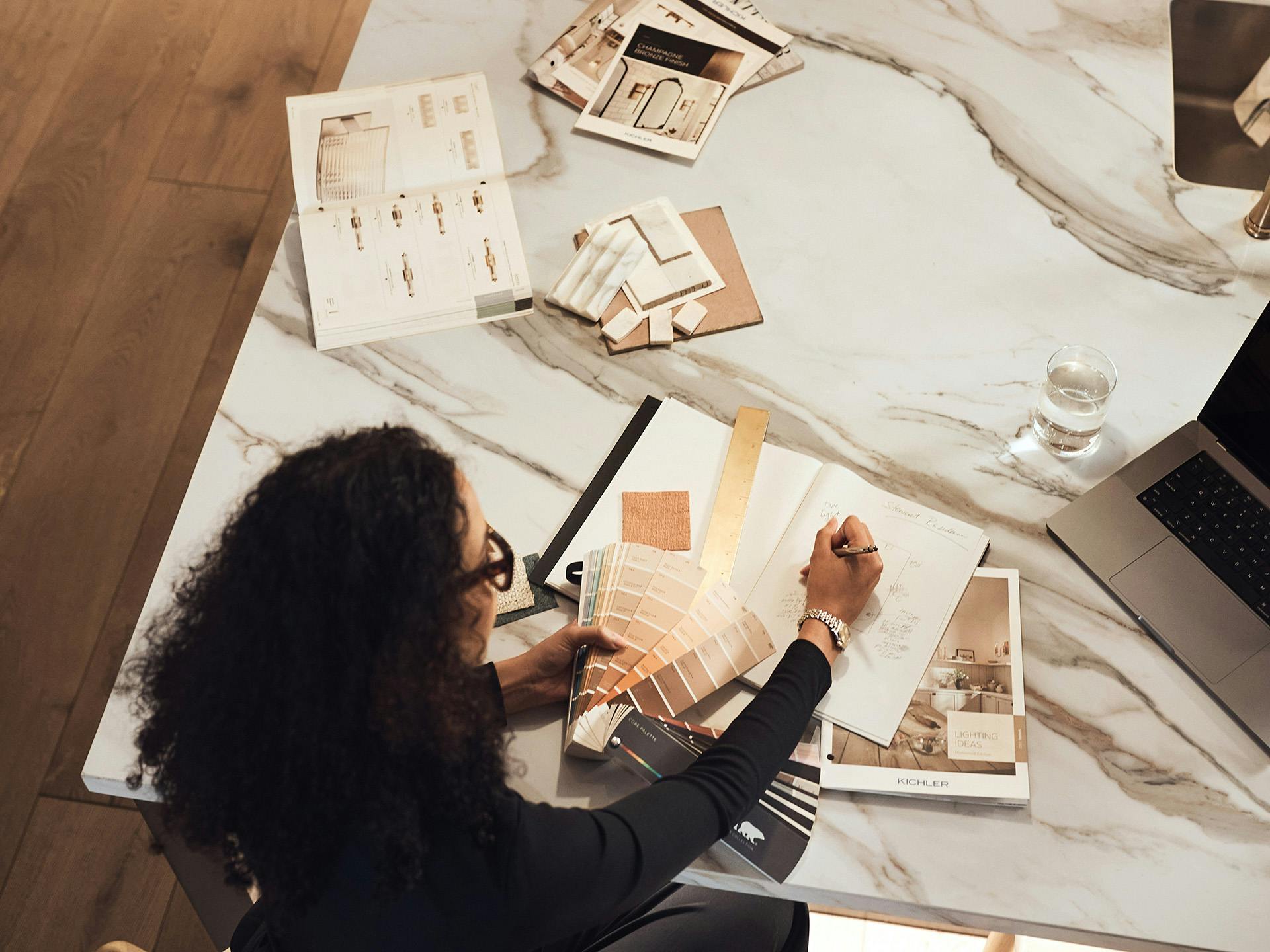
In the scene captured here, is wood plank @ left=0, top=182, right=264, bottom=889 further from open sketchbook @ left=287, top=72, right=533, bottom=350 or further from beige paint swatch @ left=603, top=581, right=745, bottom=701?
beige paint swatch @ left=603, top=581, right=745, bottom=701

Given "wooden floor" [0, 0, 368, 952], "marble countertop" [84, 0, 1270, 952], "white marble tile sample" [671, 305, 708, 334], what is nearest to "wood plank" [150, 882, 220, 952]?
"wooden floor" [0, 0, 368, 952]

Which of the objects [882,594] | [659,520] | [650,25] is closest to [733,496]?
[659,520]

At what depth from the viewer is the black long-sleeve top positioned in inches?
35.2

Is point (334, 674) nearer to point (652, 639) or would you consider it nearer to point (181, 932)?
point (652, 639)

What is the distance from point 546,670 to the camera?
43.9 inches

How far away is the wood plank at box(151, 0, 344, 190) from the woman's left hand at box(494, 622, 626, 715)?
5.82 feet

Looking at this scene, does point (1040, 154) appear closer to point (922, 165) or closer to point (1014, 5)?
point (922, 165)

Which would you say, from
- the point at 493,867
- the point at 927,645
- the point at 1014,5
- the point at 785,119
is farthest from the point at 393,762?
the point at 1014,5

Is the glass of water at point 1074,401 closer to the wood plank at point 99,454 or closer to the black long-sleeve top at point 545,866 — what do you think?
the black long-sleeve top at point 545,866

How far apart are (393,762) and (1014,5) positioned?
1448 millimetres

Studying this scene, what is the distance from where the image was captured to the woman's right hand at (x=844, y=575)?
112 centimetres

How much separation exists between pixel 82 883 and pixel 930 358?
1607 millimetres

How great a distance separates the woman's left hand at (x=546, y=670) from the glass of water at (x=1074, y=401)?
1.89 ft

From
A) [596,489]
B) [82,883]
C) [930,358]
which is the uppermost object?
[930,358]
